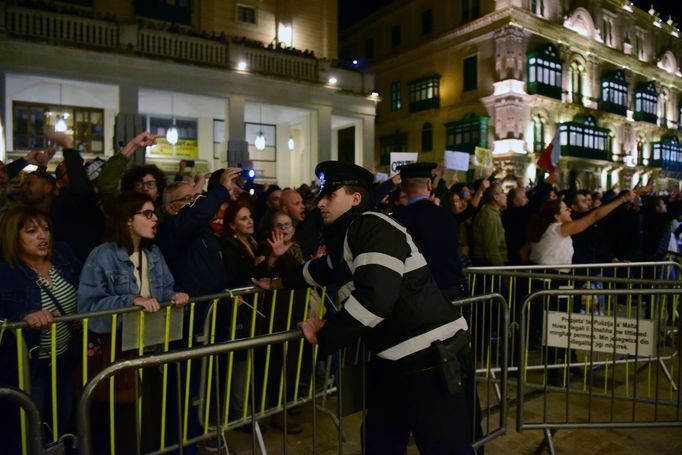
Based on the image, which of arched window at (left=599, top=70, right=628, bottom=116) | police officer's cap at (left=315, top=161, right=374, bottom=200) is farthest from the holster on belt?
arched window at (left=599, top=70, right=628, bottom=116)

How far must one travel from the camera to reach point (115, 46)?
15.4 metres

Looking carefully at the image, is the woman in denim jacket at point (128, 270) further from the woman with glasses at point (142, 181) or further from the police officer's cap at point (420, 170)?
the police officer's cap at point (420, 170)

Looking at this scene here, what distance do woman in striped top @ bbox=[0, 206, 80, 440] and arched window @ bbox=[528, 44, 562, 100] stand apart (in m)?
31.5

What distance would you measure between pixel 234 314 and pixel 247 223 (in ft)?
3.60

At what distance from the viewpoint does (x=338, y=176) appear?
2.77 m

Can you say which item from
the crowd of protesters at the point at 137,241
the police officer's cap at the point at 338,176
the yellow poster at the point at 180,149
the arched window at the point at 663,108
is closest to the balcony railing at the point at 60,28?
the yellow poster at the point at 180,149

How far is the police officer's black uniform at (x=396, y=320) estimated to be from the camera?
244 cm

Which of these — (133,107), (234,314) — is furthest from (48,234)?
(133,107)

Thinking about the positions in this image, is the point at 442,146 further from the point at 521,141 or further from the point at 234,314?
the point at 234,314

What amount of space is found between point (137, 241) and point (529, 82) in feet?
103

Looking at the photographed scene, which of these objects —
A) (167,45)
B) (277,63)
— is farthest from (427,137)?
(167,45)

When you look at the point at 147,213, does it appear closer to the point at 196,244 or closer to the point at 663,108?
the point at 196,244

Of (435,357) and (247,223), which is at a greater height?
(247,223)

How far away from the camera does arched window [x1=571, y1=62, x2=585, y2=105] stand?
34.6 metres
